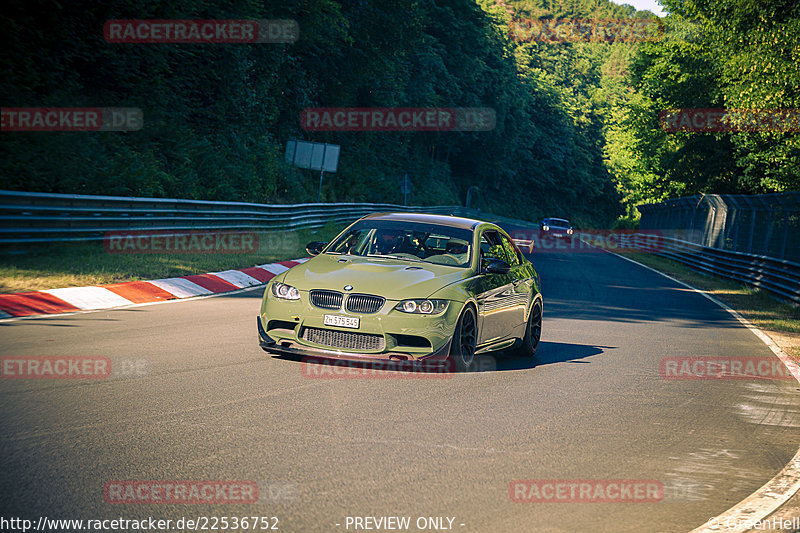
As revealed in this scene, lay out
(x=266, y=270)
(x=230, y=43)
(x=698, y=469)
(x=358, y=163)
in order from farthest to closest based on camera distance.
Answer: (x=358, y=163)
(x=230, y=43)
(x=266, y=270)
(x=698, y=469)

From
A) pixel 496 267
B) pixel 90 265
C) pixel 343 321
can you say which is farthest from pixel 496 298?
pixel 90 265

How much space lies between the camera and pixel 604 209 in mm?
120500

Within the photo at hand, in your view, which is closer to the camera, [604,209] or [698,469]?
[698,469]

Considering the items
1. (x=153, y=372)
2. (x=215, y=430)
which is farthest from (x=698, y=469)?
(x=153, y=372)

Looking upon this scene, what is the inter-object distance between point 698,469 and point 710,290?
21.4 meters

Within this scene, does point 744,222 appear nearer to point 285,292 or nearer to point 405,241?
point 405,241

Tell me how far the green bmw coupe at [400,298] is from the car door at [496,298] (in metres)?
0.01

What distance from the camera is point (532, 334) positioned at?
11094mm

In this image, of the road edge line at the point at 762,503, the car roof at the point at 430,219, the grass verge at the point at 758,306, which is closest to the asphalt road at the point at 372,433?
the road edge line at the point at 762,503

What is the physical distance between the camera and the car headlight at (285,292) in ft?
29.3

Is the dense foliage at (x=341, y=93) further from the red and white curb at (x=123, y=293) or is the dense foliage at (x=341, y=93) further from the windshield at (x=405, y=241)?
the windshield at (x=405, y=241)

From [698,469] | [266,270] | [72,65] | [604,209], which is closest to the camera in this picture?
[698,469]

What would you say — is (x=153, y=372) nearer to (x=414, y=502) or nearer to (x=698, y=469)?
(x=414, y=502)

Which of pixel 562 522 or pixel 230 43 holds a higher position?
pixel 230 43
